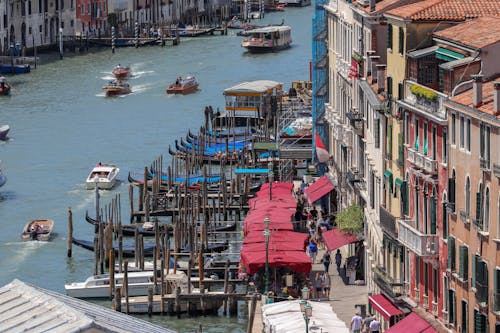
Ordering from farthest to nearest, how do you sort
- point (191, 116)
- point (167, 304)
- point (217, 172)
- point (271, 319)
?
point (191, 116) → point (217, 172) → point (167, 304) → point (271, 319)

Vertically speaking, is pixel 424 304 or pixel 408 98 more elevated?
pixel 408 98

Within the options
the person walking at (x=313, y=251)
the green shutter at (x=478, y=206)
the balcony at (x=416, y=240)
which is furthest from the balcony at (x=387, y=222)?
the person walking at (x=313, y=251)

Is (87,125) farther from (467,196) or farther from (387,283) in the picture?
(467,196)

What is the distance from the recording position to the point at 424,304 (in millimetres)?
27344

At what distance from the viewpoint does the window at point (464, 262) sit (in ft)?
81.3

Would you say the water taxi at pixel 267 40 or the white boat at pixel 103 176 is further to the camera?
the water taxi at pixel 267 40

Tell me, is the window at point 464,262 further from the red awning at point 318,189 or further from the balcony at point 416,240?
the red awning at point 318,189

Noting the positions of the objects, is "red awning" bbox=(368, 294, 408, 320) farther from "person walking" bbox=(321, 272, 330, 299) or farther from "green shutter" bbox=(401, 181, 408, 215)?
"person walking" bbox=(321, 272, 330, 299)

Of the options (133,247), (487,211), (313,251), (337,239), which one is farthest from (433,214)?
(133,247)

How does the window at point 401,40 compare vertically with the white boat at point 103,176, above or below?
above

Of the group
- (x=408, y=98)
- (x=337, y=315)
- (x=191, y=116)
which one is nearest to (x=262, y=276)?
(x=337, y=315)

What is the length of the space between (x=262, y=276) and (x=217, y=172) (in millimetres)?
19489

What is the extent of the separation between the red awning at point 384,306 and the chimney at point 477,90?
17.0ft

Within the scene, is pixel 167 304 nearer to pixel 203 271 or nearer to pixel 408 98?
pixel 203 271
